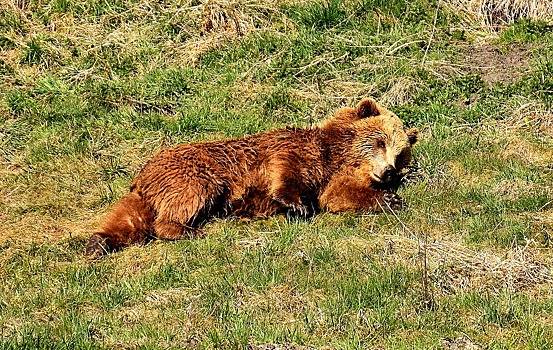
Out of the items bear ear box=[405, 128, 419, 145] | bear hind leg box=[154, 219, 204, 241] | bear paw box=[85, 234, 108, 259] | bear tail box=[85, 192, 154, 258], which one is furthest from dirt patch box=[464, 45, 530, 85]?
bear paw box=[85, 234, 108, 259]

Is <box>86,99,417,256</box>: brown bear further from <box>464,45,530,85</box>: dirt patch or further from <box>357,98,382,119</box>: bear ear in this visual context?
<box>464,45,530,85</box>: dirt patch

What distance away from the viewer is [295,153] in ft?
25.2

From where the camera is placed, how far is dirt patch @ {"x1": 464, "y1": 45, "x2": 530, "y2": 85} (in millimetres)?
10141

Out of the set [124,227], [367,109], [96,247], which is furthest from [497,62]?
[96,247]

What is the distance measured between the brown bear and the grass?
0.20 meters

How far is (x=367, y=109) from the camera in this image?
824 cm

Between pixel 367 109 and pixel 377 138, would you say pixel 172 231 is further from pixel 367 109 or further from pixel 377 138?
pixel 367 109

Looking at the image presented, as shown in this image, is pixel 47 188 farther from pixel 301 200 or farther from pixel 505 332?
pixel 505 332

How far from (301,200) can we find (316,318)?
87.6 inches

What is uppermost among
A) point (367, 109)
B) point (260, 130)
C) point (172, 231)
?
point (367, 109)

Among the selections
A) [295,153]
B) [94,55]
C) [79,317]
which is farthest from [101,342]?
[94,55]

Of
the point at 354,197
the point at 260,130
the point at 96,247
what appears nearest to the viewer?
the point at 96,247

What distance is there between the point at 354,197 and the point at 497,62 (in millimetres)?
3662

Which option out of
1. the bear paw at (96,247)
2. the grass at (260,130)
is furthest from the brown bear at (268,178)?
the grass at (260,130)
